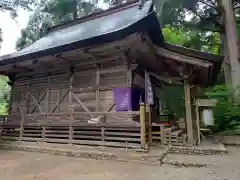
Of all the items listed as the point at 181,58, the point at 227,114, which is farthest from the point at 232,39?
the point at 181,58

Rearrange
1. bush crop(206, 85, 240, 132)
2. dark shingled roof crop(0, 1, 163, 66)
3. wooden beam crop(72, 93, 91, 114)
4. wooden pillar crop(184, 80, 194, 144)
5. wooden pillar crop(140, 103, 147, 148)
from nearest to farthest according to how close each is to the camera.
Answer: dark shingled roof crop(0, 1, 163, 66) < wooden pillar crop(140, 103, 147, 148) < wooden pillar crop(184, 80, 194, 144) < wooden beam crop(72, 93, 91, 114) < bush crop(206, 85, 240, 132)

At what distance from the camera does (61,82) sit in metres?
7.66

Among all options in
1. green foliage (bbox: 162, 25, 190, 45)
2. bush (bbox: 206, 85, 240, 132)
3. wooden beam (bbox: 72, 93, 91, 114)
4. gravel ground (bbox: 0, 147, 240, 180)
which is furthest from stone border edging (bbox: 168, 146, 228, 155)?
green foliage (bbox: 162, 25, 190, 45)

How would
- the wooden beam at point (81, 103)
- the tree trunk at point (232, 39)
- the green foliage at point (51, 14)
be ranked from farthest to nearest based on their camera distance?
the green foliage at point (51, 14) → the tree trunk at point (232, 39) → the wooden beam at point (81, 103)

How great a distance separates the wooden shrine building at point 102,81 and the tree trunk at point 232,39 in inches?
165

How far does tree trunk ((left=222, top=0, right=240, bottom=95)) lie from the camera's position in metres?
11.1

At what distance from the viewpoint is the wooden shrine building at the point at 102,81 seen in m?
5.74

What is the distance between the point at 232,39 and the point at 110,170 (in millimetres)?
11086

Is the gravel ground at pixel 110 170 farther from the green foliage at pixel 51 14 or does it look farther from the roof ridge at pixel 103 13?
the green foliage at pixel 51 14

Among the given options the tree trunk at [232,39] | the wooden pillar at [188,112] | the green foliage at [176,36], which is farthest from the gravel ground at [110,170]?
the green foliage at [176,36]

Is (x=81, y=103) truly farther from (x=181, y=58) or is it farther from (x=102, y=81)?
(x=181, y=58)

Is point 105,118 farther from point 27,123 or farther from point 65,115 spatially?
point 27,123

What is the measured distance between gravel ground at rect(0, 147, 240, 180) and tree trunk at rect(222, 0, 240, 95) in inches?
300

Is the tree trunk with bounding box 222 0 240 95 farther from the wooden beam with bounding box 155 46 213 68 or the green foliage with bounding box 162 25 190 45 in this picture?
the wooden beam with bounding box 155 46 213 68
